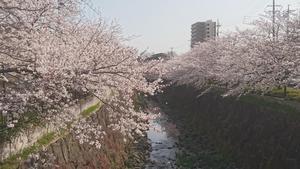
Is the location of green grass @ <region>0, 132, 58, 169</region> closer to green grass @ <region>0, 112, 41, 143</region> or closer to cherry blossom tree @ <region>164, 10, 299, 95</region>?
green grass @ <region>0, 112, 41, 143</region>

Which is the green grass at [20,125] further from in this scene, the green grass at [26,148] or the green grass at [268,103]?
the green grass at [268,103]

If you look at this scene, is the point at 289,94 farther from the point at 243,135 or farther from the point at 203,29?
the point at 203,29

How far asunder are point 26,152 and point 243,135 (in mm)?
13145

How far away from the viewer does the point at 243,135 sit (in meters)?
21.6

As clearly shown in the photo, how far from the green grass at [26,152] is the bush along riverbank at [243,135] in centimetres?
870

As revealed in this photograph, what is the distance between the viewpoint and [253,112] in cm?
2244

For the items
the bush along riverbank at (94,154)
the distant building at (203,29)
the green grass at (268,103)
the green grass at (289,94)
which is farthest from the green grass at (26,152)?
the distant building at (203,29)

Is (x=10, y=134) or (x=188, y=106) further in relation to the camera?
(x=188, y=106)

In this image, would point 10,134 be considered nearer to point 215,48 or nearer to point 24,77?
point 24,77

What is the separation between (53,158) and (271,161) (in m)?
9.23

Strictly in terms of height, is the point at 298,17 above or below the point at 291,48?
above

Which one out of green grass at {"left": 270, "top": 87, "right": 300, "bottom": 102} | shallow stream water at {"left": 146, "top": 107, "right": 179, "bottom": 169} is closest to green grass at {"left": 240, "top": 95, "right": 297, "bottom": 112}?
green grass at {"left": 270, "top": 87, "right": 300, "bottom": 102}

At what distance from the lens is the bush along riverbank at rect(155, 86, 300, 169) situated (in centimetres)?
1695

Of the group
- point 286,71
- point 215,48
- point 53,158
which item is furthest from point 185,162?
point 215,48
